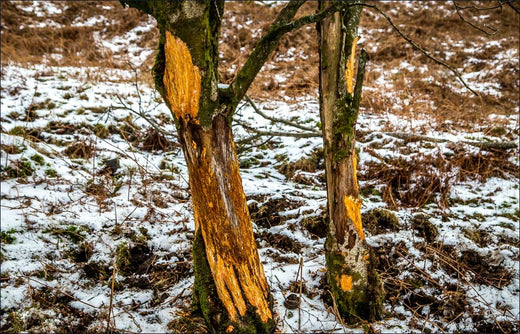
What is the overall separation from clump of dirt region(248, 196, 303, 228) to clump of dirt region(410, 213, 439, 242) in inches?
45.7

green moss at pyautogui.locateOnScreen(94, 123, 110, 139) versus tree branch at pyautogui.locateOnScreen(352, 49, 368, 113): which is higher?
tree branch at pyautogui.locateOnScreen(352, 49, 368, 113)

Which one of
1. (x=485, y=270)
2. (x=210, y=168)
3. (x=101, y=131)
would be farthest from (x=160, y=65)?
(x=101, y=131)

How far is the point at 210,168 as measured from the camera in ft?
5.40

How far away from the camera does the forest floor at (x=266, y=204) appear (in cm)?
221

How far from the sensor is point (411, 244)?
2799 millimetres

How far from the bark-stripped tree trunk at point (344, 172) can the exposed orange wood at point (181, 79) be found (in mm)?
898

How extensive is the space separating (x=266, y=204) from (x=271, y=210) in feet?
0.34

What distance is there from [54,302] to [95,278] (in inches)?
12.7

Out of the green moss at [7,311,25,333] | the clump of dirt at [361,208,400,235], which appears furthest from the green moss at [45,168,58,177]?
the clump of dirt at [361,208,400,235]

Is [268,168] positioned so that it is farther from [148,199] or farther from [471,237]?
[471,237]

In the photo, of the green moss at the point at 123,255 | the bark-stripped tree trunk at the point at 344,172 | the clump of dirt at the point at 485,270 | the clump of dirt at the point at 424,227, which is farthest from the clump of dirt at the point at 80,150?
the clump of dirt at the point at 485,270

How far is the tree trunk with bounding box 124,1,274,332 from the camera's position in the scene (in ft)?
4.98

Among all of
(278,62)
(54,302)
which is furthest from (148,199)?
(278,62)

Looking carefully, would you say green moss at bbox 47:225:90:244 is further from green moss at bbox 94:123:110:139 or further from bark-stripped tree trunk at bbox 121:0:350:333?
green moss at bbox 94:123:110:139
